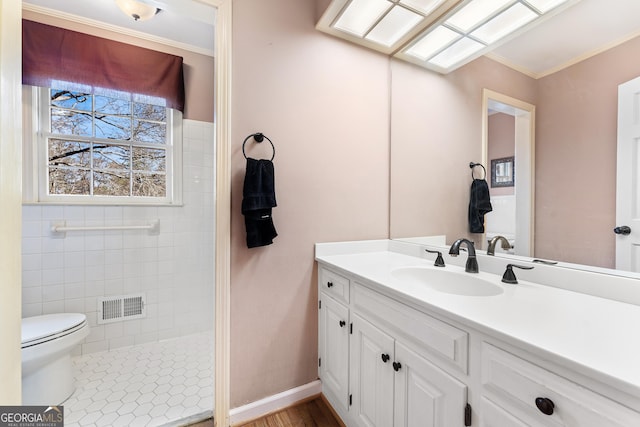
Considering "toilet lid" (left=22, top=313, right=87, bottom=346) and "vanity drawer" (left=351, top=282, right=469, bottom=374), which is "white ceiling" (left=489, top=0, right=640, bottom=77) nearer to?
"vanity drawer" (left=351, top=282, right=469, bottom=374)

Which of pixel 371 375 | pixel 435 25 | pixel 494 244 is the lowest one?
pixel 371 375

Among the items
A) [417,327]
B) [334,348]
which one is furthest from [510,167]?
[334,348]

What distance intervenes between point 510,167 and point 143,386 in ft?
7.97

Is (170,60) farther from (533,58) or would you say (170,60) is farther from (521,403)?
(521,403)

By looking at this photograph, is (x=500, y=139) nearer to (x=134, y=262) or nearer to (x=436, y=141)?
(x=436, y=141)

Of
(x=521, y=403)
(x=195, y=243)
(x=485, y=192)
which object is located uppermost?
(x=485, y=192)

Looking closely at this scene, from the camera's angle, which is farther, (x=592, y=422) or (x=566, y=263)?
(x=566, y=263)

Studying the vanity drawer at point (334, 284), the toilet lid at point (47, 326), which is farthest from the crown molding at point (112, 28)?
the vanity drawer at point (334, 284)

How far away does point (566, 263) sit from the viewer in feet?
3.27

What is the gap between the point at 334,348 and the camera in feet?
4.59

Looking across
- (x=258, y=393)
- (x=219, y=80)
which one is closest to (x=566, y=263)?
(x=258, y=393)

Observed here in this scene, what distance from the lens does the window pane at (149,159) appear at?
2.21 metres

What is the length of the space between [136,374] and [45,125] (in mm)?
1908

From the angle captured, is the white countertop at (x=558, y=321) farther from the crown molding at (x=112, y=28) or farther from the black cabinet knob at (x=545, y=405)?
the crown molding at (x=112, y=28)
